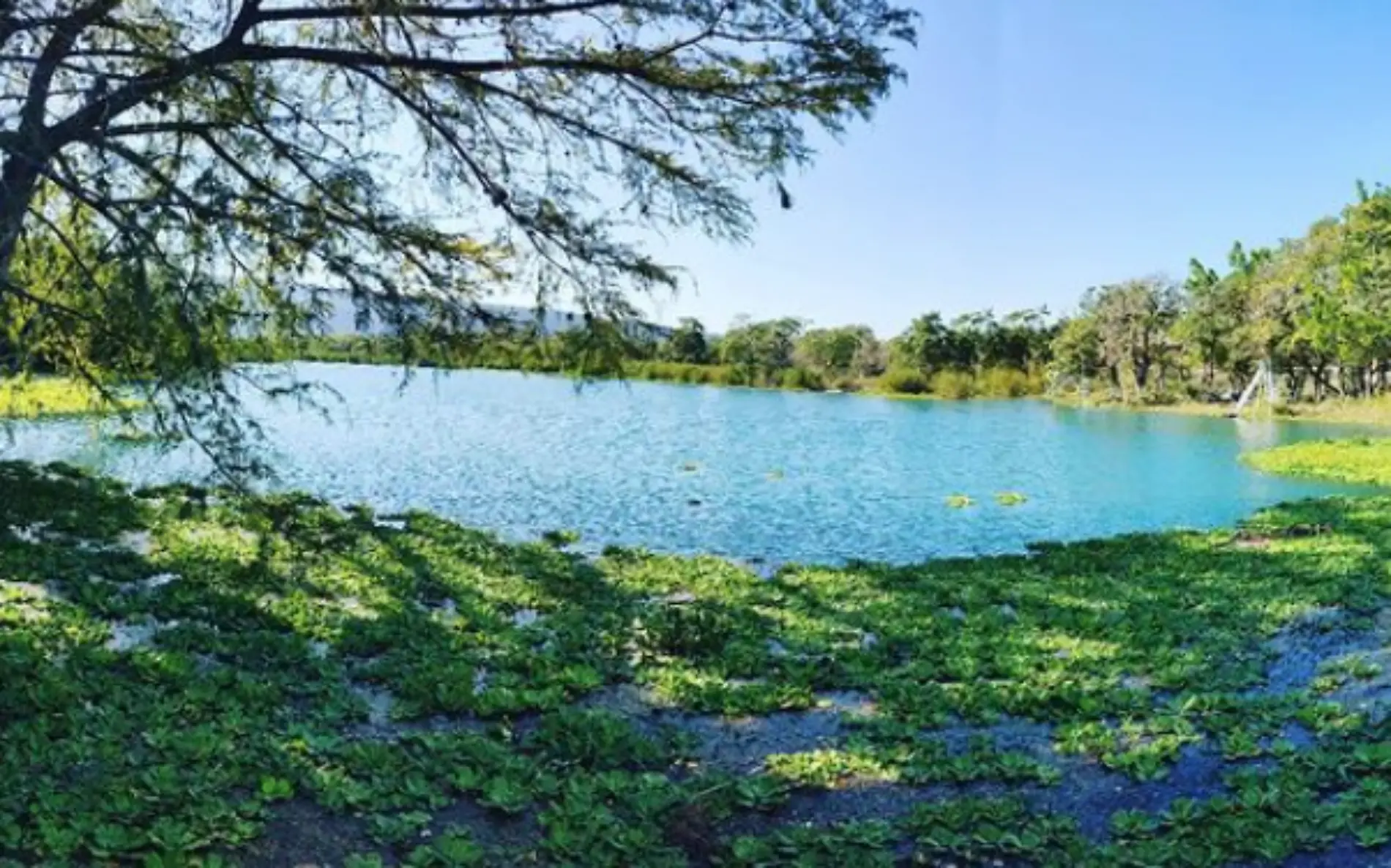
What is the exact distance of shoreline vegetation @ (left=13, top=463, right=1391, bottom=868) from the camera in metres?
4.95

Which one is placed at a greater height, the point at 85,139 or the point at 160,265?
the point at 85,139

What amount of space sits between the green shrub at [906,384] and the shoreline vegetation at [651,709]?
77.8 metres

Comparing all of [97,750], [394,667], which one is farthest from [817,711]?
[97,750]

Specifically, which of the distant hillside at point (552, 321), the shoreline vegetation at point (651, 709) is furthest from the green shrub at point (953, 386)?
the distant hillside at point (552, 321)

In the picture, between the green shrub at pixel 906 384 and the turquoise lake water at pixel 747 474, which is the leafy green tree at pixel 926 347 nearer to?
the green shrub at pixel 906 384

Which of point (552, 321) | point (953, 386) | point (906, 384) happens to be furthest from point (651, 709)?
point (906, 384)

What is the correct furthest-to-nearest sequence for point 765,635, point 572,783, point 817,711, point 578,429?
point 578,429
point 765,635
point 817,711
point 572,783

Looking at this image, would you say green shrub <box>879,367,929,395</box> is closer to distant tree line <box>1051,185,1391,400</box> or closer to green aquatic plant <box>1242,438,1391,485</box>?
distant tree line <box>1051,185,1391,400</box>

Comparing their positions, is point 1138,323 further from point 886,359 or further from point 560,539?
point 560,539

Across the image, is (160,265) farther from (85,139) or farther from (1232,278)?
(1232,278)

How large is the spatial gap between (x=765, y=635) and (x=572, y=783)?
4324 mm

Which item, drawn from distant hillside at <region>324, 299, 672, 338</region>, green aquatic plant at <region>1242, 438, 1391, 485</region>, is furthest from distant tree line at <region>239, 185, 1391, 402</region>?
green aquatic plant at <region>1242, 438, 1391, 485</region>

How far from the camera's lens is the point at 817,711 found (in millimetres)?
7465

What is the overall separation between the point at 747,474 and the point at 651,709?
17.8 m
